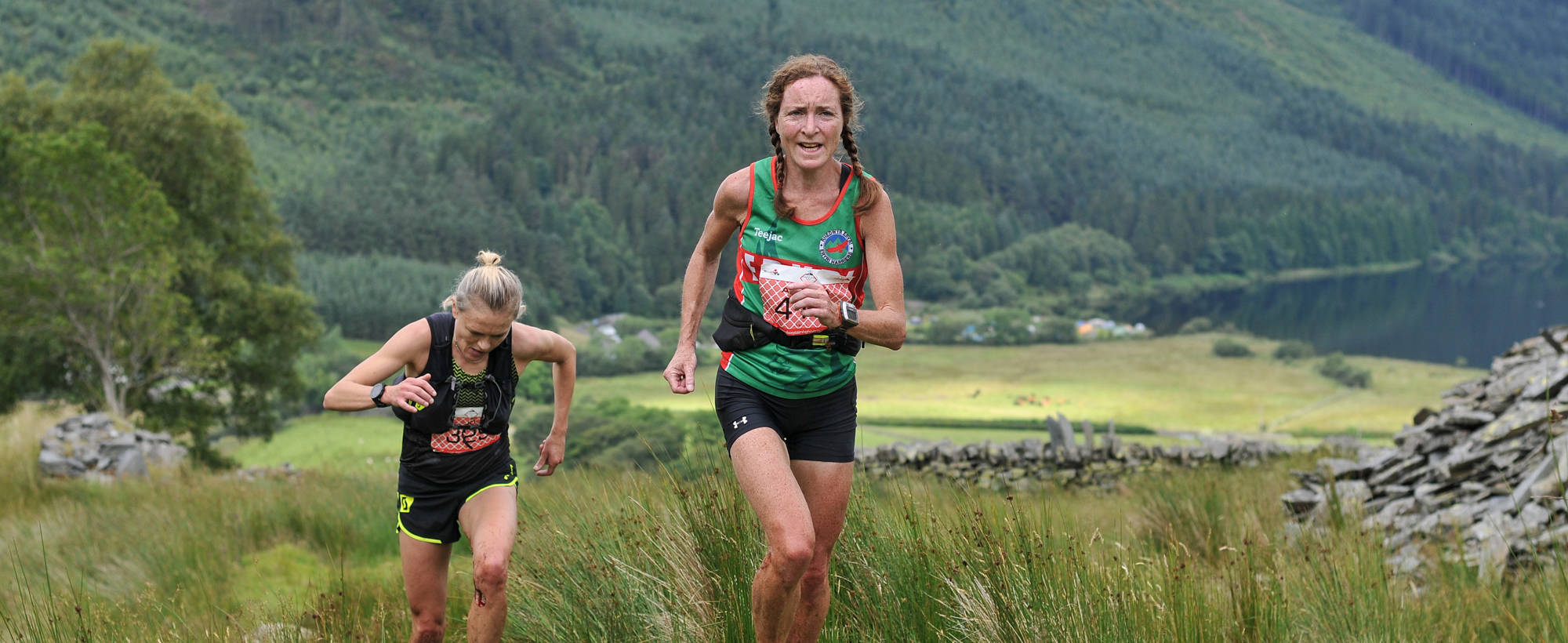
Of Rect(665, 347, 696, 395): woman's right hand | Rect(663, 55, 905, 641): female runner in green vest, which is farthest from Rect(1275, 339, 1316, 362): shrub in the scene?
Rect(665, 347, 696, 395): woman's right hand

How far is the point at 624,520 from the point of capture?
194 inches

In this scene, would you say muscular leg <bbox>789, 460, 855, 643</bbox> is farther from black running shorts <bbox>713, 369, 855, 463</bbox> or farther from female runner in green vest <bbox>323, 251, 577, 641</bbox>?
female runner in green vest <bbox>323, 251, 577, 641</bbox>

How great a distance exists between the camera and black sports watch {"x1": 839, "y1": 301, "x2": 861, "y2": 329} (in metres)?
3.61

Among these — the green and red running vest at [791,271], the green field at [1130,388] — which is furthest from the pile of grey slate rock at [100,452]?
the green field at [1130,388]

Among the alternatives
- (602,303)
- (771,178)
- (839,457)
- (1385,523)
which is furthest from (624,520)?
(602,303)

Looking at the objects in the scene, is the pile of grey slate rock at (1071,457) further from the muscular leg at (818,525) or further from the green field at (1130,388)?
the green field at (1130,388)

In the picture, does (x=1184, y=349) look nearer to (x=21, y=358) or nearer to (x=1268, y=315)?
(x=1268, y=315)

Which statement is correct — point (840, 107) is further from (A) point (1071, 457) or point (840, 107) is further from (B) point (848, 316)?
(A) point (1071, 457)

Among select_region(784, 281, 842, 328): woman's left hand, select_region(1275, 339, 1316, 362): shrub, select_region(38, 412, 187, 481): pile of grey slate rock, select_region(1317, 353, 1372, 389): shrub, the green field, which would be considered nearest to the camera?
select_region(784, 281, 842, 328): woman's left hand

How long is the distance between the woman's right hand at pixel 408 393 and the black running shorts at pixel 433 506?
44cm

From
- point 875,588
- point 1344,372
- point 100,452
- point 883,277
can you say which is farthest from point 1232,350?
point 883,277

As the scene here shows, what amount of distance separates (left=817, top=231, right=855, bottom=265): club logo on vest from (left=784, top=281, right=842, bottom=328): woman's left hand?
20 centimetres

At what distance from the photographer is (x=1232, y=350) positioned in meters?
126

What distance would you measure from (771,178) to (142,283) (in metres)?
24.6
